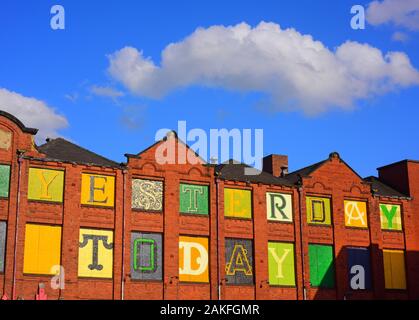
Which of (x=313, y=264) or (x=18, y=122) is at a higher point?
(x=18, y=122)

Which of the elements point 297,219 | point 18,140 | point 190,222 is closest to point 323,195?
point 297,219

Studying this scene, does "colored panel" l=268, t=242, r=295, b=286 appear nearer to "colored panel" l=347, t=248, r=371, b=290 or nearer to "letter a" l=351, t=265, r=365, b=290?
"colored panel" l=347, t=248, r=371, b=290

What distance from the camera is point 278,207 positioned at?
4294 centimetres

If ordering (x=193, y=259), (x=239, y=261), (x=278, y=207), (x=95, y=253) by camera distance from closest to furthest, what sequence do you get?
(x=95, y=253) → (x=193, y=259) → (x=239, y=261) → (x=278, y=207)

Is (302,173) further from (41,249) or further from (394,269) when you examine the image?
(41,249)

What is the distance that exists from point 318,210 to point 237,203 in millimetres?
6147

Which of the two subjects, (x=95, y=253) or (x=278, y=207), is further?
(x=278, y=207)

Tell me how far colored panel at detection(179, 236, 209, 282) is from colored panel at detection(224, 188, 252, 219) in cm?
277

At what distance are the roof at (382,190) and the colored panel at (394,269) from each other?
13.4ft

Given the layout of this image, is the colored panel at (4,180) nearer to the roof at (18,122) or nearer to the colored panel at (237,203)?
the roof at (18,122)

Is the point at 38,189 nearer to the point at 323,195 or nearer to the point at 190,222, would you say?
the point at 190,222

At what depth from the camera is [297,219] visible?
4303cm

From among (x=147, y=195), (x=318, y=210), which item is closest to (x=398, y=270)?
(x=318, y=210)

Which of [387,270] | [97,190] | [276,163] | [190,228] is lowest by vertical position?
[387,270]
